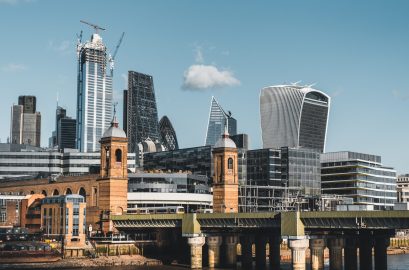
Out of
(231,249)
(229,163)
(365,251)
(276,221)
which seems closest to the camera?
(276,221)

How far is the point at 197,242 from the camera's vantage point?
136m

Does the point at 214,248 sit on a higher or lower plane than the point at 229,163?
lower

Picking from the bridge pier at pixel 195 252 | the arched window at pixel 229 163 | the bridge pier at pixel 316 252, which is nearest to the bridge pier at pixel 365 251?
the bridge pier at pixel 316 252

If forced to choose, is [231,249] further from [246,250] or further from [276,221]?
[276,221]

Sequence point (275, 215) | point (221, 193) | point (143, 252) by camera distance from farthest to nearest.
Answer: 1. point (221, 193)
2. point (143, 252)
3. point (275, 215)

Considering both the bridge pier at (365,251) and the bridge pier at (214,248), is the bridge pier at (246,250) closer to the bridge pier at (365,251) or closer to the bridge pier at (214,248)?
the bridge pier at (214,248)

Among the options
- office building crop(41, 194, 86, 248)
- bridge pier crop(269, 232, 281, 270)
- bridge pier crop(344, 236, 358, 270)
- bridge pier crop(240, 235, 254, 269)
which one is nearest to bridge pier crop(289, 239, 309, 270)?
bridge pier crop(344, 236, 358, 270)

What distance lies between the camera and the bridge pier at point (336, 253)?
404ft

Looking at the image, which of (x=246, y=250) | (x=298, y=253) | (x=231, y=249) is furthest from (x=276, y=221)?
(x=246, y=250)

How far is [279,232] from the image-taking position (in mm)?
138750

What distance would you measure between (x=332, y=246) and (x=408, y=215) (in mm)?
25216

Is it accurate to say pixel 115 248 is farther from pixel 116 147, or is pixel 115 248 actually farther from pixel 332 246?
pixel 332 246

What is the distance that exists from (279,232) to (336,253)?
57.2 ft

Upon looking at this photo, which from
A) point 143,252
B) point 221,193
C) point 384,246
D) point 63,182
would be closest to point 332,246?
point 384,246
